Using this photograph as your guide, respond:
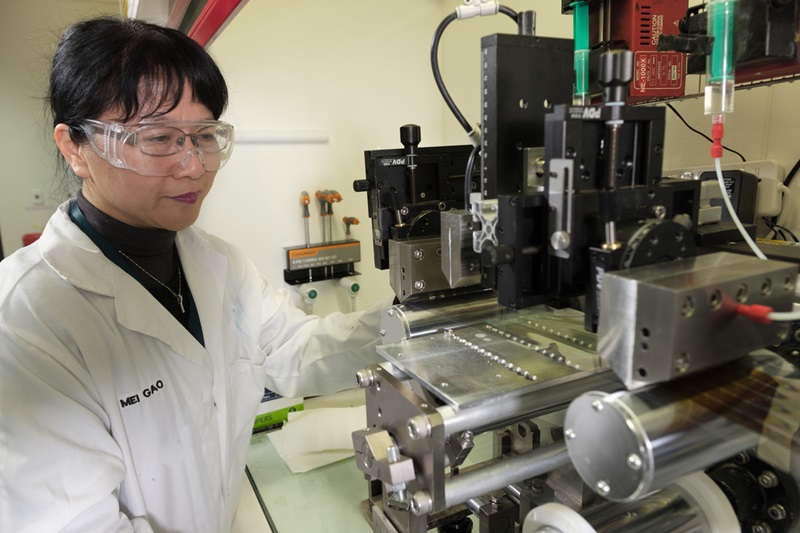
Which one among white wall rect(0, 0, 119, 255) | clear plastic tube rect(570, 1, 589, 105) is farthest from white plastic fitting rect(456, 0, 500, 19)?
white wall rect(0, 0, 119, 255)

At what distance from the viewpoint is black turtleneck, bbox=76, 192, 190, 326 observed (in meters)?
1.04

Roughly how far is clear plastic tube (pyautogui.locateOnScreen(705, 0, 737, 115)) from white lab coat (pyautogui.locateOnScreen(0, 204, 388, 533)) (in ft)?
2.76

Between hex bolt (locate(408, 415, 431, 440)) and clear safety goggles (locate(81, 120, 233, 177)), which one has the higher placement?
clear safety goggles (locate(81, 120, 233, 177))

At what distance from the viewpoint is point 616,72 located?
20.6 inches

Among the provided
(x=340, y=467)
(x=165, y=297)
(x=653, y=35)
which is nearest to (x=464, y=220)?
(x=653, y=35)

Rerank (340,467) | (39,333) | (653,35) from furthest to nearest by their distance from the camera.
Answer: (340,467), (653,35), (39,333)

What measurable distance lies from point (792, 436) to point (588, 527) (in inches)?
9.5

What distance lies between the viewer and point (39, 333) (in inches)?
33.0

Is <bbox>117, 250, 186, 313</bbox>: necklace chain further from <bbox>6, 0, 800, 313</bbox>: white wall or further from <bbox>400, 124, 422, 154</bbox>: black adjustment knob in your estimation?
<bbox>6, 0, 800, 313</bbox>: white wall

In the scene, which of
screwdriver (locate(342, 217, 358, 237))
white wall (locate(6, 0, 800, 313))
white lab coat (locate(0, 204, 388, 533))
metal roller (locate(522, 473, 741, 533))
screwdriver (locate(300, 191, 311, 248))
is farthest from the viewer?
screwdriver (locate(342, 217, 358, 237))

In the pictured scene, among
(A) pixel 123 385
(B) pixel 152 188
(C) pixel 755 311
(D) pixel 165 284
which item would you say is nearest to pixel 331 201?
(D) pixel 165 284

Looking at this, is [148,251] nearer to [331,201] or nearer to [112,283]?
[112,283]

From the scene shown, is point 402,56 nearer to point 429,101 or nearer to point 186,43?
point 429,101

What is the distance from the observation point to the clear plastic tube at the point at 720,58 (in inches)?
26.0
